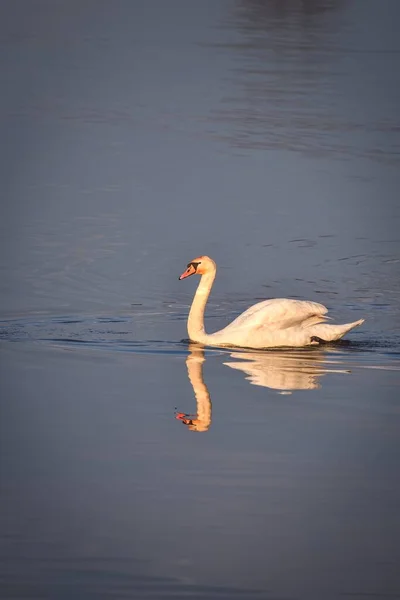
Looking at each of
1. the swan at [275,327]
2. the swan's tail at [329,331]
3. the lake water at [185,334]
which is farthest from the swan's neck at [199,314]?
the swan's tail at [329,331]

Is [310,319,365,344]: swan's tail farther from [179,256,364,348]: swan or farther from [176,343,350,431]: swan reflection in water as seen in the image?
[176,343,350,431]: swan reflection in water

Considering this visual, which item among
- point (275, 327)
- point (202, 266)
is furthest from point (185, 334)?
point (275, 327)

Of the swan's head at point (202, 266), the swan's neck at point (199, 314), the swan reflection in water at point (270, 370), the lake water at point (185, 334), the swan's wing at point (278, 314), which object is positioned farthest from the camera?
the swan's head at point (202, 266)

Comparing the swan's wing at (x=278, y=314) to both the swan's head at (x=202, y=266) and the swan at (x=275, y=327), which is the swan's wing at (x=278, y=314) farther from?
the swan's head at (x=202, y=266)

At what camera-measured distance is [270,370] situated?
459 inches

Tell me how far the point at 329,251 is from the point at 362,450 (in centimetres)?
734

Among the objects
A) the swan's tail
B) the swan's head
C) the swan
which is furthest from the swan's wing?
the swan's head

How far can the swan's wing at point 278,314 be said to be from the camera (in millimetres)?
12422

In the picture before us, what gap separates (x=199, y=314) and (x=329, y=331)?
1.06 m

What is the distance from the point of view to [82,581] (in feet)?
23.7

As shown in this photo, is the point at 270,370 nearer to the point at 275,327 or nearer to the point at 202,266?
the point at 275,327

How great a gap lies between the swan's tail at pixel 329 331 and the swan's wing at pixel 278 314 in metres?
0.11

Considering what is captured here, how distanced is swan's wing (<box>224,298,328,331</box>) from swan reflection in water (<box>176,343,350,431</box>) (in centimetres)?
23

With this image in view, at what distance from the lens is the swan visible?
12.4m
